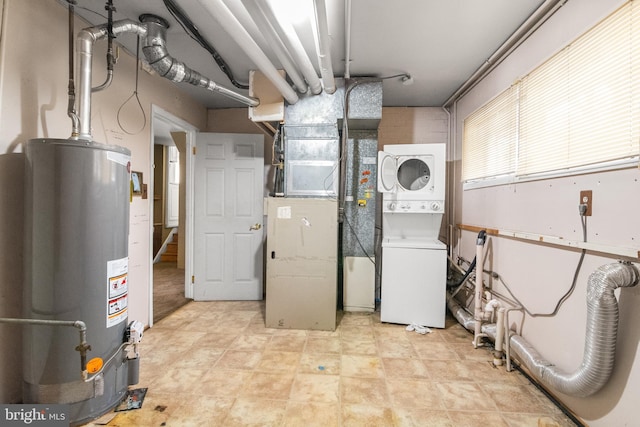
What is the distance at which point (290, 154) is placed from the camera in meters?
2.94

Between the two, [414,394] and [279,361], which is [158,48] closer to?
[279,361]

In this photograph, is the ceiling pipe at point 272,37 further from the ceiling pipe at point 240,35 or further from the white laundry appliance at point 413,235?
the white laundry appliance at point 413,235

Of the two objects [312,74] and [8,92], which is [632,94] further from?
[8,92]

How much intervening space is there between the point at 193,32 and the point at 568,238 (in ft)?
9.70

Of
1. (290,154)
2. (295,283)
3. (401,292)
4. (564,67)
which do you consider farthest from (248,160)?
(564,67)

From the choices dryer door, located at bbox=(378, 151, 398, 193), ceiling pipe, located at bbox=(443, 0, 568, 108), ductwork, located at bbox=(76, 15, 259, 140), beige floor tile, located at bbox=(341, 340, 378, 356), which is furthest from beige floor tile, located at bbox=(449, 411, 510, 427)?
ductwork, located at bbox=(76, 15, 259, 140)

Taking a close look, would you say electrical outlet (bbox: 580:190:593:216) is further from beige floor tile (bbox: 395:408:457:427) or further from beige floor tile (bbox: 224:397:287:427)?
beige floor tile (bbox: 224:397:287:427)

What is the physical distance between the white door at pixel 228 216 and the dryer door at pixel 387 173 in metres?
1.52

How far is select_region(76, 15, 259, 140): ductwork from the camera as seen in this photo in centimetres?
162

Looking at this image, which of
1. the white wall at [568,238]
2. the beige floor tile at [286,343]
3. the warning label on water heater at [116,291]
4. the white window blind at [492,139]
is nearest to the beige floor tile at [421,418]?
the white wall at [568,238]

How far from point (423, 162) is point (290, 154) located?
56.9 inches

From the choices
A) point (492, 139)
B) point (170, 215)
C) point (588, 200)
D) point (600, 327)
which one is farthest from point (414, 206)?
point (170, 215)

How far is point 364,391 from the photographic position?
1823 millimetres

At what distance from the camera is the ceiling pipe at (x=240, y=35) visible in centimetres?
145
